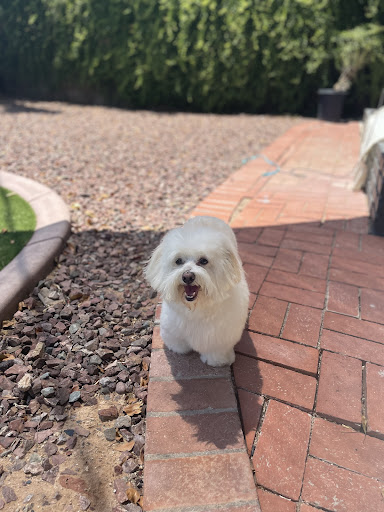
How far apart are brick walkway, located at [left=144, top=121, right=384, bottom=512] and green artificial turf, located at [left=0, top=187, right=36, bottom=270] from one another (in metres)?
1.58

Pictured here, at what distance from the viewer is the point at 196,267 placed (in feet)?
5.90

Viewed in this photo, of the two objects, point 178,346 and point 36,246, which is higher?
point 36,246

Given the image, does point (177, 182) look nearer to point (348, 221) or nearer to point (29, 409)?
point (348, 221)

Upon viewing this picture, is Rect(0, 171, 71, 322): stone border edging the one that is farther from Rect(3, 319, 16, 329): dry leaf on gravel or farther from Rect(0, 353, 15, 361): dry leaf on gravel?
Rect(0, 353, 15, 361): dry leaf on gravel

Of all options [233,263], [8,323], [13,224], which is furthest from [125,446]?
[13,224]

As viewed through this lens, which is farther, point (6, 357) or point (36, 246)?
point (36, 246)

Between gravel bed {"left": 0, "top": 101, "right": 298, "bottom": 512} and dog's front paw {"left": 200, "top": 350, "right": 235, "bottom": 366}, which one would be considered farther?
dog's front paw {"left": 200, "top": 350, "right": 235, "bottom": 366}

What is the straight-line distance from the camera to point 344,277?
298 cm

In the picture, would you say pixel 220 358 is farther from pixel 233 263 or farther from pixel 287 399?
pixel 233 263

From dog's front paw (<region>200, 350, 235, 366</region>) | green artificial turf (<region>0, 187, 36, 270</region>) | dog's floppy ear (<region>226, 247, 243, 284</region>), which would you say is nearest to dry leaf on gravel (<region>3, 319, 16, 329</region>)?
green artificial turf (<region>0, 187, 36, 270</region>)

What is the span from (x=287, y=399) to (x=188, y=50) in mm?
9572

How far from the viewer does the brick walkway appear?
5.17 feet

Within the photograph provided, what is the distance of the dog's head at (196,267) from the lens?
179 centimetres

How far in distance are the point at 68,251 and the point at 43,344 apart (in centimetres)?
119
